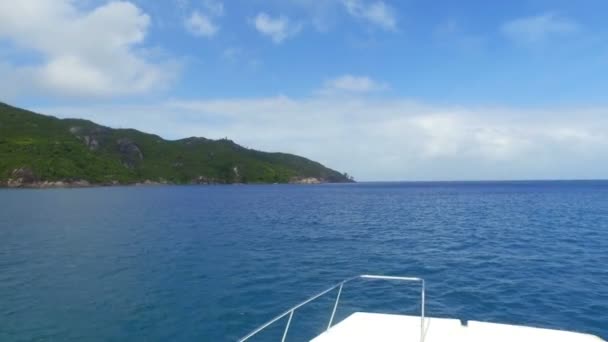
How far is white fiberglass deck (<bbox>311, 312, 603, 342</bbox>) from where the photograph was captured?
7.65m

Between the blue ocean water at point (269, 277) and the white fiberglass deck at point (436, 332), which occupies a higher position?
the white fiberglass deck at point (436, 332)

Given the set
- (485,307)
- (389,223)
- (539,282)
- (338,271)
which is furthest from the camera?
(389,223)

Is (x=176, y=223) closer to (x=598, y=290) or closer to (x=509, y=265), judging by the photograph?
(x=509, y=265)

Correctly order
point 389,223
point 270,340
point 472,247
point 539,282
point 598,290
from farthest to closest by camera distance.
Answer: point 389,223 → point 472,247 → point 539,282 → point 598,290 → point 270,340

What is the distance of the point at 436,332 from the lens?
8336mm

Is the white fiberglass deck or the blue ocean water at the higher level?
the white fiberglass deck

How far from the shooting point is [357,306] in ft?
59.8

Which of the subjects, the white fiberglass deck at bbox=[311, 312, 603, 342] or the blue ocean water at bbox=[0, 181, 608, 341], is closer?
the white fiberglass deck at bbox=[311, 312, 603, 342]

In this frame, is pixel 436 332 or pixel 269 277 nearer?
pixel 436 332

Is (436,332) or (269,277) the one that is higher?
(436,332)

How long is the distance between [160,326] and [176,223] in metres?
40.2

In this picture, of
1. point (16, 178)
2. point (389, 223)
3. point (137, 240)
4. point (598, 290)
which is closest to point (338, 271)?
point (598, 290)

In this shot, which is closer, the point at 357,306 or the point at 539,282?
the point at 357,306

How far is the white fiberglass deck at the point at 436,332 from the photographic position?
7.65 meters
